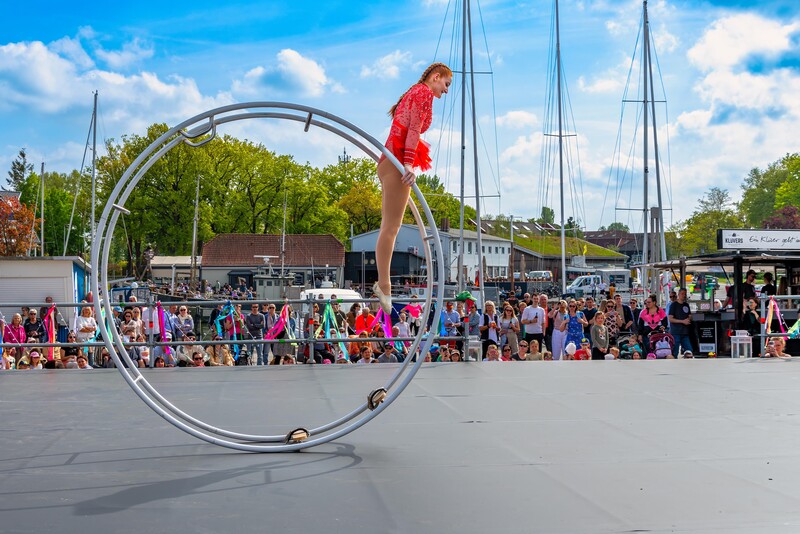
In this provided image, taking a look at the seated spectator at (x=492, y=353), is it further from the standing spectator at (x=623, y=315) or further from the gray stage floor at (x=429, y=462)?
→ the gray stage floor at (x=429, y=462)

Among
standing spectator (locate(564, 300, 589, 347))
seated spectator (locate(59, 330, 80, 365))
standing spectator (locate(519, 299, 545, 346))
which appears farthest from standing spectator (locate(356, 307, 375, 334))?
seated spectator (locate(59, 330, 80, 365))

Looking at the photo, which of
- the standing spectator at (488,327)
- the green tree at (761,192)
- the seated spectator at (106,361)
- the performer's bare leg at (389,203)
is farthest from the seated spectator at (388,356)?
the green tree at (761,192)

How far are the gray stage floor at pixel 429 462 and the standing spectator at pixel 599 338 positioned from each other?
452cm

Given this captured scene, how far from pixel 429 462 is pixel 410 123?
2209mm

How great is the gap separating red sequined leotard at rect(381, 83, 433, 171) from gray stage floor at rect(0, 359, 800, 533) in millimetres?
1960

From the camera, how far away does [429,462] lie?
17.3ft

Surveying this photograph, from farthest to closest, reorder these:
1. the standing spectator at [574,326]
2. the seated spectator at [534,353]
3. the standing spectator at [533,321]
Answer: the standing spectator at [533,321], the standing spectator at [574,326], the seated spectator at [534,353]

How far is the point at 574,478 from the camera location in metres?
4.83

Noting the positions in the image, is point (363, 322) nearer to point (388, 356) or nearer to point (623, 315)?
point (388, 356)

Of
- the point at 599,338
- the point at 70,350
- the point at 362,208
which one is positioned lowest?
the point at 70,350

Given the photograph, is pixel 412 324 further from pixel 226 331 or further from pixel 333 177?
pixel 333 177

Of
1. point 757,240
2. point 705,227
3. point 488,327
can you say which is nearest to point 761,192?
point 705,227

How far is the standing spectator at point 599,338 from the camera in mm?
13742

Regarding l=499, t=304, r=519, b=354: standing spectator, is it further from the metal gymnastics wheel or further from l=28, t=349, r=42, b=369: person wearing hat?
the metal gymnastics wheel
